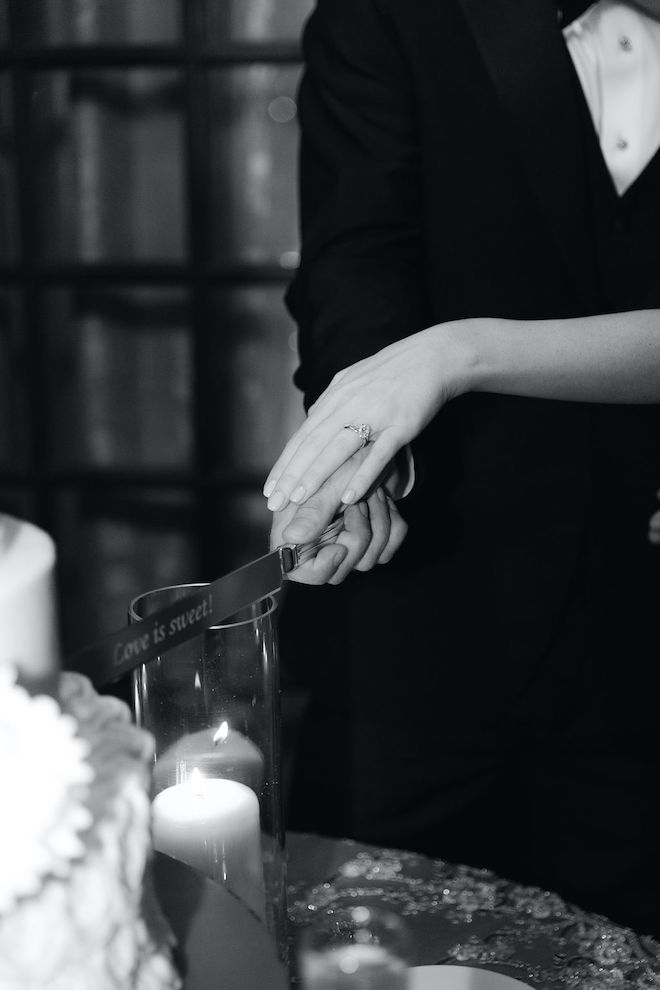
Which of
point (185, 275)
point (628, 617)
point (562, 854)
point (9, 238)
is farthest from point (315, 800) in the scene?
point (9, 238)

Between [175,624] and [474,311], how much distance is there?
0.82 m

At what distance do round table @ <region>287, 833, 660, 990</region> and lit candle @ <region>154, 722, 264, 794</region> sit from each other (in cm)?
18

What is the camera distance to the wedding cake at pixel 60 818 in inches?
13.8

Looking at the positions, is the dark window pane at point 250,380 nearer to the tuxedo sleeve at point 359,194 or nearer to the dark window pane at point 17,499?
the dark window pane at point 17,499

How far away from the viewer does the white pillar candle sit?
1.22 ft

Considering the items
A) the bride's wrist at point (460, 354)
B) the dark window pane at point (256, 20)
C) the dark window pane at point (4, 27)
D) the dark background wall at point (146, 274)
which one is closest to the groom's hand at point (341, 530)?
the bride's wrist at point (460, 354)

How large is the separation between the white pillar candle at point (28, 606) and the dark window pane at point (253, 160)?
2125 millimetres

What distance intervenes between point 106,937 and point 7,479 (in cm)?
230

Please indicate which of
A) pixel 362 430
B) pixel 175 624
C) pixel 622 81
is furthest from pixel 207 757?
pixel 622 81

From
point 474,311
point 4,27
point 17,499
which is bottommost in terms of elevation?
point 17,499

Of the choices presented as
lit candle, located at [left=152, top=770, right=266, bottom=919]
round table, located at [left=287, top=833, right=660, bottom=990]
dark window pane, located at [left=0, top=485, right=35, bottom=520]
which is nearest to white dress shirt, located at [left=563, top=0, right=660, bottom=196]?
round table, located at [left=287, top=833, right=660, bottom=990]

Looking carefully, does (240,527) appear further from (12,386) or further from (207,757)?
(207,757)

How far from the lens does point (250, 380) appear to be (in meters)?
2.55

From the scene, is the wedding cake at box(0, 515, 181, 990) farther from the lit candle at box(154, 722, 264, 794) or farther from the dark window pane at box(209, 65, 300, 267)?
the dark window pane at box(209, 65, 300, 267)
